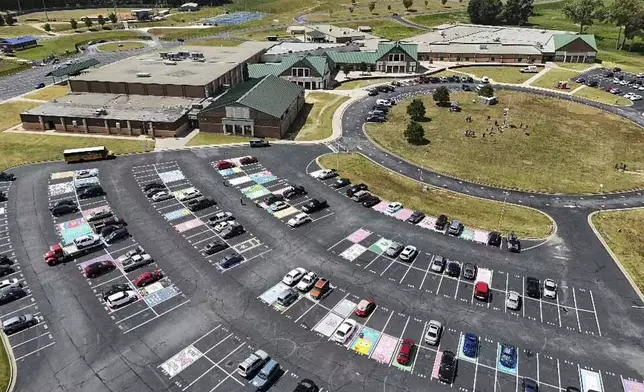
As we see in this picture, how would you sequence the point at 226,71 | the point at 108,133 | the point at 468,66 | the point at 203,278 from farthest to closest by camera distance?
the point at 468,66 → the point at 226,71 → the point at 108,133 → the point at 203,278

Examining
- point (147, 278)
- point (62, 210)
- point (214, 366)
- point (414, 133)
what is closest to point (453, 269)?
point (214, 366)

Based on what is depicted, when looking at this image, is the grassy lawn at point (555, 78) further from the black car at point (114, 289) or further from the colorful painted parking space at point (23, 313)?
the colorful painted parking space at point (23, 313)

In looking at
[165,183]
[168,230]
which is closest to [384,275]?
[168,230]

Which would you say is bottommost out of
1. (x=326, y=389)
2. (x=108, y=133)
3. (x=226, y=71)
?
(x=326, y=389)

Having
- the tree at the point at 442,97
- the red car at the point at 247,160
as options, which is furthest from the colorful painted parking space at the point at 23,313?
the tree at the point at 442,97

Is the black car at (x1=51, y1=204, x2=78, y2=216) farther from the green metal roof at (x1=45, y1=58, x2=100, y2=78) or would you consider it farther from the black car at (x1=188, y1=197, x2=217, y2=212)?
the green metal roof at (x1=45, y1=58, x2=100, y2=78)

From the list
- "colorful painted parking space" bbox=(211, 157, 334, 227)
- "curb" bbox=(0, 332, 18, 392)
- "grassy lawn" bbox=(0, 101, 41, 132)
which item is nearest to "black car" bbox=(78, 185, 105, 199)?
"colorful painted parking space" bbox=(211, 157, 334, 227)

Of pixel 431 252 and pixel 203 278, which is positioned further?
pixel 431 252

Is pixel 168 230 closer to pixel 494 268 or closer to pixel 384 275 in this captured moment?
pixel 384 275
